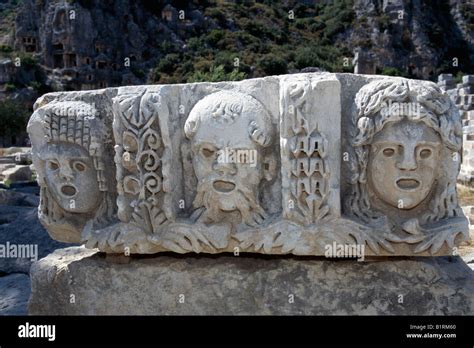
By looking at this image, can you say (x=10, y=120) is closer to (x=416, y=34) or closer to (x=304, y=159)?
(x=304, y=159)

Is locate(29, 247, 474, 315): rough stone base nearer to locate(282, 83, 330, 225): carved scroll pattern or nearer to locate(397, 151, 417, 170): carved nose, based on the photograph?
locate(282, 83, 330, 225): carved scroll pattern

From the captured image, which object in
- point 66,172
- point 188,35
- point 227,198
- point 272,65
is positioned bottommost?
point 227,198

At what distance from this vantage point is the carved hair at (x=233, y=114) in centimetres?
254

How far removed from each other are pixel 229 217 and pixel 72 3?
4675 centimetres

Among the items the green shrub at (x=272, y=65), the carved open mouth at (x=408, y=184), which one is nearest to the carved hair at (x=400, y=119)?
the carved open mouth at (x=408, y=184)

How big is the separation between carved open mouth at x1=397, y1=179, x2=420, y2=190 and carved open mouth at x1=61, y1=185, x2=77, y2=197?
5.67 ft

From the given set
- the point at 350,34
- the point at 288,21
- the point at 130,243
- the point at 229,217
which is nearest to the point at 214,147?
the point at 229,217

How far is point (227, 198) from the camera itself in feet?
8.50

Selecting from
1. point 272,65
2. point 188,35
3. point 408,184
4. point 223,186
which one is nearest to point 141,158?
point 223,186

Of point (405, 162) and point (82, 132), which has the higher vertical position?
point (82, 132)

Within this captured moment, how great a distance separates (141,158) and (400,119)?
1295 mm

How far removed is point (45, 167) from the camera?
2.87 meters

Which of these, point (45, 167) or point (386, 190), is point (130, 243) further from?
point (386, 190)

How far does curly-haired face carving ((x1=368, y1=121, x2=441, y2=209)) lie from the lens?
2408 millimetres
